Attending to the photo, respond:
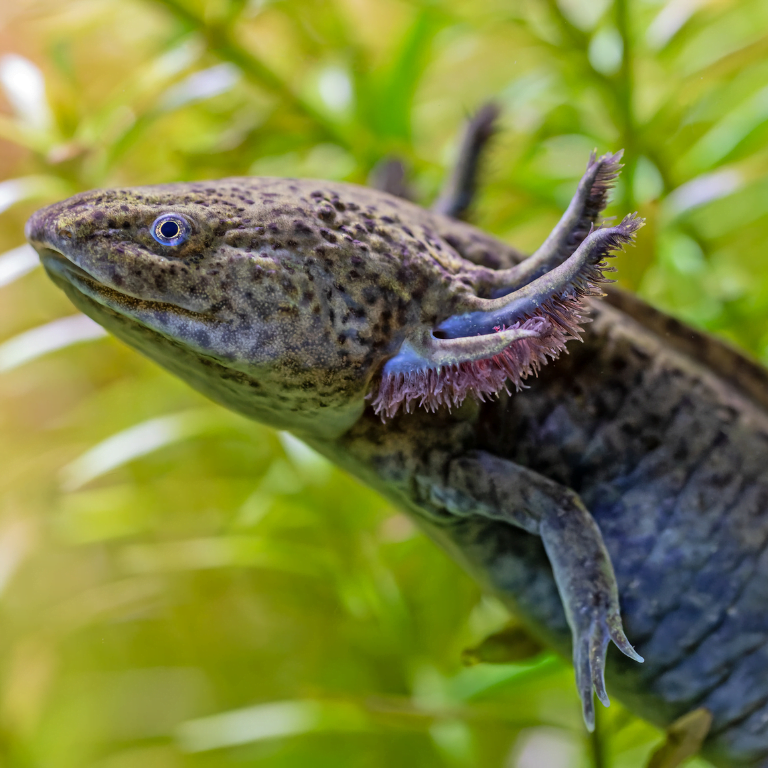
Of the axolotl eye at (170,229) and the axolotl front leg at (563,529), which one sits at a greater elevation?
the axolotl eye at (170,229)

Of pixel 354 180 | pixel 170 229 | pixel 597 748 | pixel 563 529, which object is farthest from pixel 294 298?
pixel 354 180

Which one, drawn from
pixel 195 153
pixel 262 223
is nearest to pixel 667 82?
pixel 195 153

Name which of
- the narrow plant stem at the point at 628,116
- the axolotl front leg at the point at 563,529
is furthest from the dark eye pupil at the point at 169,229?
the narrow plant stem at the point at 628,116

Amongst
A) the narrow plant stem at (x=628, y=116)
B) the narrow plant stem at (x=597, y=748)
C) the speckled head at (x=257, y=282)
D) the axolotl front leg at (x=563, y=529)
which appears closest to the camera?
the speckled head at (x=257, y=282)

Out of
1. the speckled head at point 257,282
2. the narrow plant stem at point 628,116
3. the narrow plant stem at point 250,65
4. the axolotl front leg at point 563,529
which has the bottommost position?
the axolotl front leg at point 563,529

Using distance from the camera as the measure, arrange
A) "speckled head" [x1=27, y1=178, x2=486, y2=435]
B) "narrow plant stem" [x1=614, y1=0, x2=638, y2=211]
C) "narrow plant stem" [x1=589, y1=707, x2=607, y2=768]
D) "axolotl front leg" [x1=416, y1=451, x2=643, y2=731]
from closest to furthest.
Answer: "speckled head" [x1=27, y1=178, x2=486, y2=435], "axolotl front leg" [x1=416, y1=451, x2=643, y2=731], "narrow plant stem" [x1=589, y1=707, x2=607, y2=768], "narrow plant stem" [x1=614, y1=0, x2=638, y2=211]

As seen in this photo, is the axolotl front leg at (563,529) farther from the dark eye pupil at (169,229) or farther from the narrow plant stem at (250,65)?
the narrow plant stem at (250,65)

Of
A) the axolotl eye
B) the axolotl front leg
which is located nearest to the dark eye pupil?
the axolotl eye

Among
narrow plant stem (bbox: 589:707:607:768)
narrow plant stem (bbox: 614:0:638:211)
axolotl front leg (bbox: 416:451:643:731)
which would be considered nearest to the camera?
axolotl front leg (bbox: 416:451:643:731)

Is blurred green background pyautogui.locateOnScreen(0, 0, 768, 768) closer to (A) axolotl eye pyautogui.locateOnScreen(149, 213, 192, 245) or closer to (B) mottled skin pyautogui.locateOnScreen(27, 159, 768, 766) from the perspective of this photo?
(B) mottled skin pyautogui.locateOnScreen(27, 159, 768, 766)

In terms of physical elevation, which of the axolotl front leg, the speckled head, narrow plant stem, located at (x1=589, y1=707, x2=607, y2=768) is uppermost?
the speckled head
